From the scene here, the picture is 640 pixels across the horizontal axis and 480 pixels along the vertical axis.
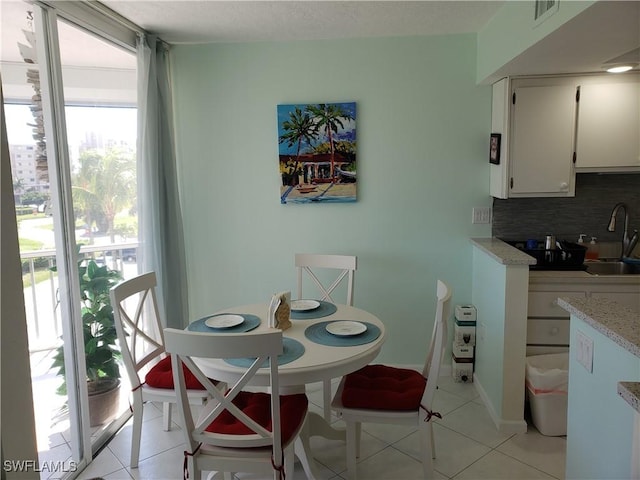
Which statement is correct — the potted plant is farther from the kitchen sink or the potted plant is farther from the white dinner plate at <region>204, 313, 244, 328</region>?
the kitchen sink

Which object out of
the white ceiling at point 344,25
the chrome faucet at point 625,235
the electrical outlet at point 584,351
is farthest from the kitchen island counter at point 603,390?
the chrome faucet at point 625,235

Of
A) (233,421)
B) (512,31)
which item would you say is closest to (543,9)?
(512,31)

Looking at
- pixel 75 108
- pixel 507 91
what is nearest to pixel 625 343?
pixel 507 91

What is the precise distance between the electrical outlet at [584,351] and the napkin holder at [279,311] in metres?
1.31

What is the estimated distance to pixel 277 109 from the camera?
11.4ft

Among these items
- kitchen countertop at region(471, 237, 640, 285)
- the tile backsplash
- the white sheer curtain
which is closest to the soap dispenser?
the tile backsplash

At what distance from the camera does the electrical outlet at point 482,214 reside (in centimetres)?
346

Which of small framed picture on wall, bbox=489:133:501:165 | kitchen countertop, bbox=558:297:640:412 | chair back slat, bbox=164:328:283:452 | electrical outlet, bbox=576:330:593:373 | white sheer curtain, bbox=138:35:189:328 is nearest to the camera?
kitchen countertop, bbox=558:297:640:412

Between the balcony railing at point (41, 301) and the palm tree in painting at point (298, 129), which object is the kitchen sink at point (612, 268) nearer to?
the palm tree in painting at point (298, 129)

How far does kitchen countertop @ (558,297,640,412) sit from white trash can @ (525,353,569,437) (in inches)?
46.7

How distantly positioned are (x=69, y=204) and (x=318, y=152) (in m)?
1.69

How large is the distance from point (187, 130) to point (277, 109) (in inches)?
28.1

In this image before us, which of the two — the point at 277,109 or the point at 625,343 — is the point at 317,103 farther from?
the point at 625,343

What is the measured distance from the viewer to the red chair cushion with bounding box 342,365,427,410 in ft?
7.28
